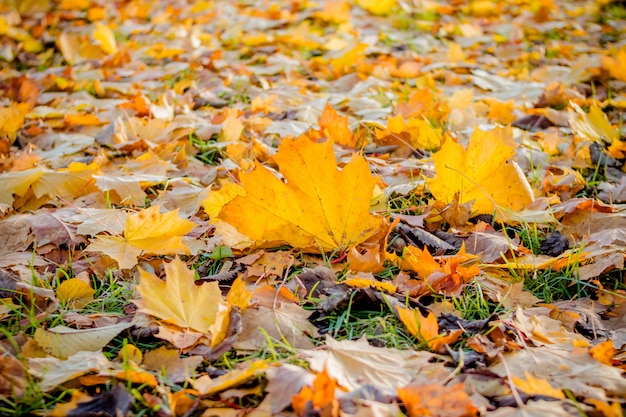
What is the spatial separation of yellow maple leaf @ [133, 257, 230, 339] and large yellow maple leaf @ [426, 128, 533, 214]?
758 mm

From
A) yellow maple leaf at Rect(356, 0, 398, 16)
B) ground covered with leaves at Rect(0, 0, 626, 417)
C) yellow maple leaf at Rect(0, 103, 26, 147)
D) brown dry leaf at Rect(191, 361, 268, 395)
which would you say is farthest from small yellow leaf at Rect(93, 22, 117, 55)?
brown dry leaf at Rect(191, 361, 268, 395)

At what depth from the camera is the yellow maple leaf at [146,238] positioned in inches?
57.7

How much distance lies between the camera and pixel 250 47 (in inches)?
152

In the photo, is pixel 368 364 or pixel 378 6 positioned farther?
pixel 378 6

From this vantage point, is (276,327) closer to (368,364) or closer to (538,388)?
(368,364)

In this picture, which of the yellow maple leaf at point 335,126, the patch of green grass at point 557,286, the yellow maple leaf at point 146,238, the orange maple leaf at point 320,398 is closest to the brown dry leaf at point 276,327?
the orange maple leaf at point 320,398

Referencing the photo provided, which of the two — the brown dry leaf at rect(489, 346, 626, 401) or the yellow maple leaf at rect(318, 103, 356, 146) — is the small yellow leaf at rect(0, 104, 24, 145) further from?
the brown dry leaf at rect(489, 346, 626, 401)

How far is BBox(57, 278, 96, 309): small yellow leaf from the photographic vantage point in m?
1.39

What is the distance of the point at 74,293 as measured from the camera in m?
1.41

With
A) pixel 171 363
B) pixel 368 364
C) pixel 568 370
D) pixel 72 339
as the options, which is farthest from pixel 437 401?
pixel 72 339

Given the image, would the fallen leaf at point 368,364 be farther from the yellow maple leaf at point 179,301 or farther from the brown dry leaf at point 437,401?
the yellow maple leaf at point 179,301

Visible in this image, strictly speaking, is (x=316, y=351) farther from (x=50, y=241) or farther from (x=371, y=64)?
(x=371, y=64)

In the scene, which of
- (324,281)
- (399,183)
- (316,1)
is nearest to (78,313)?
(324,281)

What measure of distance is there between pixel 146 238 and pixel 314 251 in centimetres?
46
